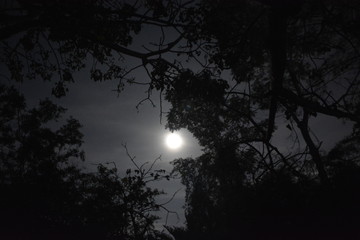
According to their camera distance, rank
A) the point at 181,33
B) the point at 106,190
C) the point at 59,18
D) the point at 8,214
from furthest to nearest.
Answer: the point at 106,190 → the point at 181,33 → the point at 59,18 → the point at 8,214

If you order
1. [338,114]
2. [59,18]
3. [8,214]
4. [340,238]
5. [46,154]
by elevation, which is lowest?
[340,238]

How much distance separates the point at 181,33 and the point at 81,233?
3.79 meters

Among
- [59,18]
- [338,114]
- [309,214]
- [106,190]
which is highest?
[106,190]

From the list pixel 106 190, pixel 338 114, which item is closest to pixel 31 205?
pixel 338 114

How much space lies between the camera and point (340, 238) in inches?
96.0

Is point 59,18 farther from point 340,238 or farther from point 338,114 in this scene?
point 340,238

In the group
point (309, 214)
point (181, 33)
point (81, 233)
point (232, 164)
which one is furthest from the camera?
point (232, 164)

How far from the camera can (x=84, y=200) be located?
616 inches

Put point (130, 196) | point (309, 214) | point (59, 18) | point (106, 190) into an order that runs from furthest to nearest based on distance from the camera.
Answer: point (106, 190)
point (130, 196)
point (59, 18)
point (309, 214)

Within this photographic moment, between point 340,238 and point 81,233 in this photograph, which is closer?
point 340,238

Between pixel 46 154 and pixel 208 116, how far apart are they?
11.8m

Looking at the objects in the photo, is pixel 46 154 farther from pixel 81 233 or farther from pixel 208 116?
pixel 81 233

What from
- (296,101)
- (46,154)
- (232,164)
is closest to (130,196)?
(232,164)

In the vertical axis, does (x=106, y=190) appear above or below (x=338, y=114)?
above
